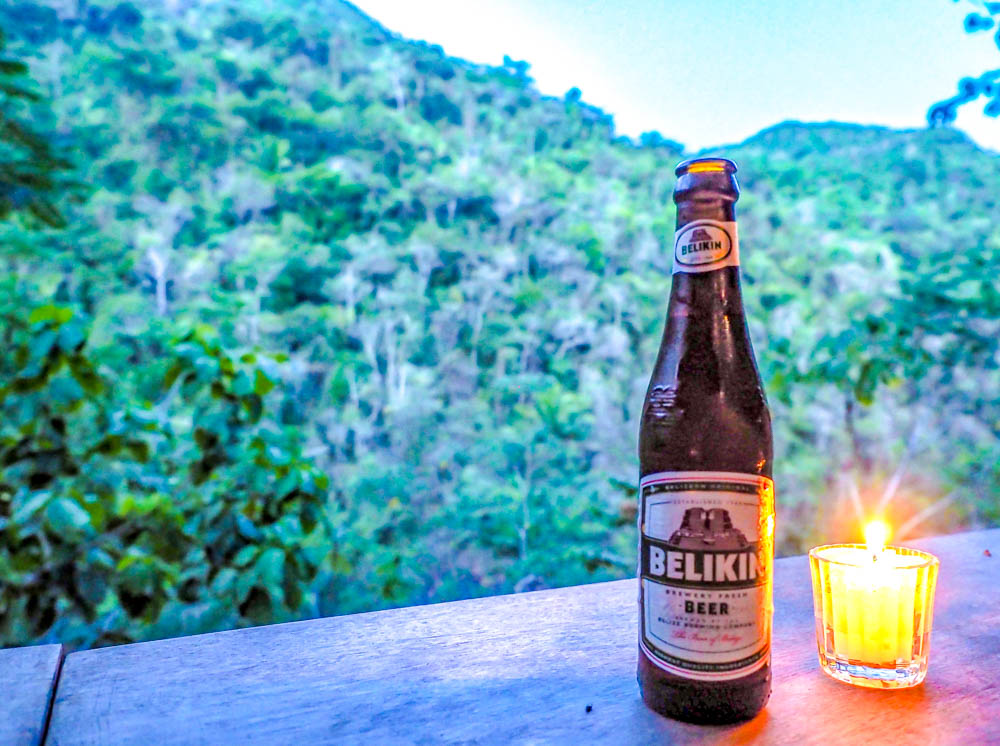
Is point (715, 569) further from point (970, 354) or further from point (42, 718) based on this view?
point (970, 354)

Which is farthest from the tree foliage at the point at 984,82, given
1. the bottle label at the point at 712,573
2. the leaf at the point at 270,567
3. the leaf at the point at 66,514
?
the leaf at the point at 66,514

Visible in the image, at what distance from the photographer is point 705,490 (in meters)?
0.42

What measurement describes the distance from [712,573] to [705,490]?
0.05 meters

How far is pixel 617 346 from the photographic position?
1.86 meters

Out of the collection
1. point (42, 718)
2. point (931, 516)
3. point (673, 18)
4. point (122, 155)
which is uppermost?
point (673, 18)

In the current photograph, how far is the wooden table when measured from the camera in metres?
0.42

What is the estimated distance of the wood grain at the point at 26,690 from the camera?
0.41m

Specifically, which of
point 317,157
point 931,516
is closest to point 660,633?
point 317,157

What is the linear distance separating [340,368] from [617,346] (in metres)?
0.68

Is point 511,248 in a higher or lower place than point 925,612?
higher

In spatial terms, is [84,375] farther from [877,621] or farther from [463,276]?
[463,276]

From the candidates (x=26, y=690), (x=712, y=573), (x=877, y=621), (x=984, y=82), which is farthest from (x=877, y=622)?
(x=984, y=82)

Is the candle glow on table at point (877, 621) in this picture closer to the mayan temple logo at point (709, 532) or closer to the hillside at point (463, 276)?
the mayan temple logo at point (709, 532)

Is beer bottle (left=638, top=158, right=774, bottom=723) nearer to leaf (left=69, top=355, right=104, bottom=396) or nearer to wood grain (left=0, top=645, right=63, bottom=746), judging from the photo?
wood grain (left=0, top=645, right=63, bottom=746)
